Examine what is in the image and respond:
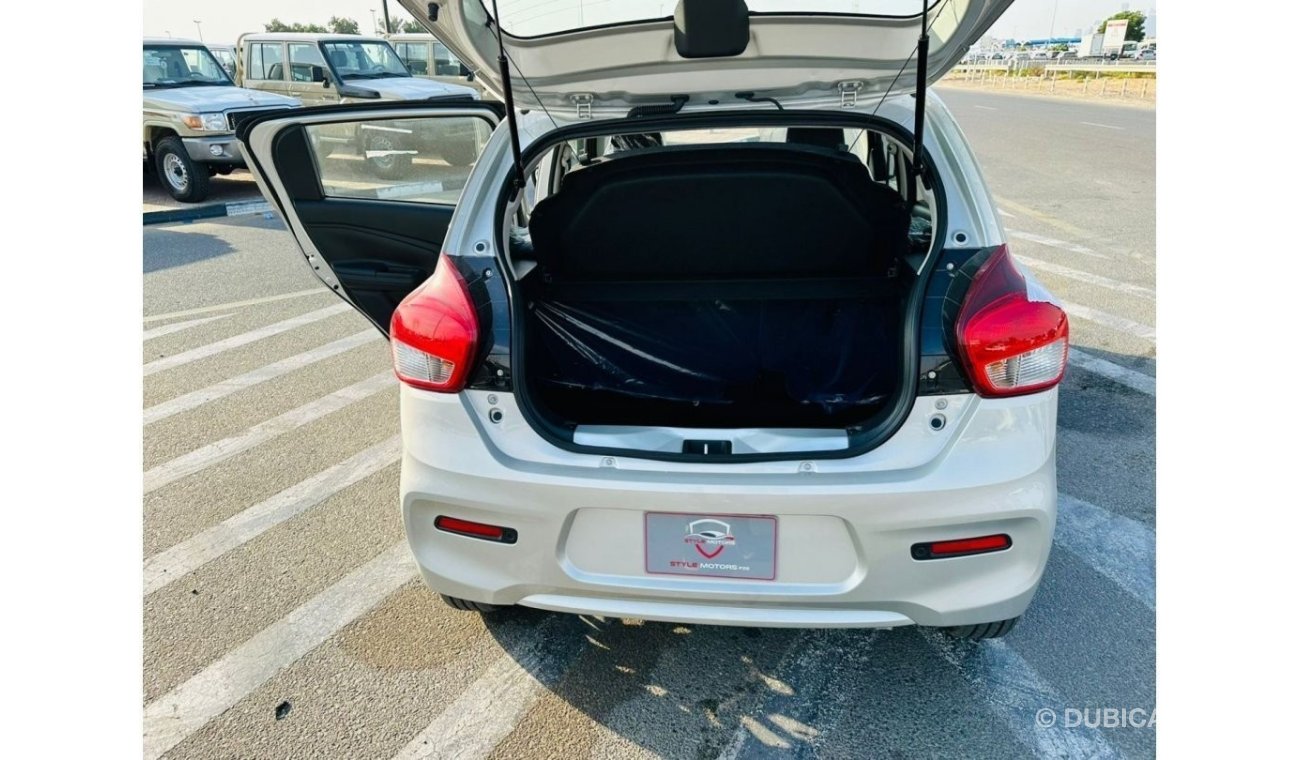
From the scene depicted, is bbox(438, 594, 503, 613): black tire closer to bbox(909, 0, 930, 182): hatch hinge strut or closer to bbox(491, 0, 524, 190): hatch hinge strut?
bbox(491, 0, 524, 190): hatch hinge strut

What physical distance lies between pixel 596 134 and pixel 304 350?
3.26 meters

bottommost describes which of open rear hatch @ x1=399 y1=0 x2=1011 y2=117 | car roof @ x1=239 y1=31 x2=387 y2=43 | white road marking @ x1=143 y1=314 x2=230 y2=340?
white road marking @ x1=143 y1=314 x2=230 y2=340

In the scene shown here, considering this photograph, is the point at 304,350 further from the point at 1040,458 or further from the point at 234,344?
the point at 1040,458

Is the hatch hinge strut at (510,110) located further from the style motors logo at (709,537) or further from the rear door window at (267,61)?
the rear door window at (267,61)

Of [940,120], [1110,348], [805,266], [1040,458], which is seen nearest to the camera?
[1040,458]

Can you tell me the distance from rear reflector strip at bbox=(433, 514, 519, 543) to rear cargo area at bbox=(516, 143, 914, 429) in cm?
42

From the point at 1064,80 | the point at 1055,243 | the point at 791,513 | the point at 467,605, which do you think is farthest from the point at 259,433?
the point at 1064,80

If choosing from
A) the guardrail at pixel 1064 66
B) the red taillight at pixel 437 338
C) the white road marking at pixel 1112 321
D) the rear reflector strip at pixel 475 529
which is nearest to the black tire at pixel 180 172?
the red taillight at pixel 437 338

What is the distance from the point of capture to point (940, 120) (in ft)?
7.10

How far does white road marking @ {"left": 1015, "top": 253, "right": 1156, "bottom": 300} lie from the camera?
532cm

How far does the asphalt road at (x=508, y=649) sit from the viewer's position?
199 centimetres

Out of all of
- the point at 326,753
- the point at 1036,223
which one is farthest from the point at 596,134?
the point at 1036,223

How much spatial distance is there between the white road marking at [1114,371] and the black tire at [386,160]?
5.43 m

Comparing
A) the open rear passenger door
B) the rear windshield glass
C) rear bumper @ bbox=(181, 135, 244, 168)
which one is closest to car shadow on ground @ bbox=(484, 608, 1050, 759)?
the open rear passenger door
